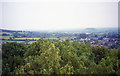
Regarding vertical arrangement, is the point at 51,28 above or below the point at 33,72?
above

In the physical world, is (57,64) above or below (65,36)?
below

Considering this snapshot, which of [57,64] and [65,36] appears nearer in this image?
[57,64]

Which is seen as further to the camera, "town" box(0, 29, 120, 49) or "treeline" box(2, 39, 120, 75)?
"town" box(0, 29, 120, 49)

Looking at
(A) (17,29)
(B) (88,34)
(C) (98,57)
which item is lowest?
(C) (98,57)

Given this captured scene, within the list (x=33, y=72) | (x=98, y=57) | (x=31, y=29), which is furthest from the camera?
(x=31, y=29)

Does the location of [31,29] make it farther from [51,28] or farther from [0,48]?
[0,48]

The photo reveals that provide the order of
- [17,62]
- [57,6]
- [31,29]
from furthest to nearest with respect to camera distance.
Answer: [31,29] → [57,6] → [17,62]

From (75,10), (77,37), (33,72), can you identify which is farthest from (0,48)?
(75,10)

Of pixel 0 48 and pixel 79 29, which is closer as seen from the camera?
pixel 0 48

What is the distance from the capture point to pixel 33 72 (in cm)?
629

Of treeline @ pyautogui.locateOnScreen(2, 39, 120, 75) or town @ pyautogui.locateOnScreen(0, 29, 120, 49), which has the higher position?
town @ pyautogui.locateOnScreen(0, 29, 120, 49)

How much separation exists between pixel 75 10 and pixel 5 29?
34.4 ft

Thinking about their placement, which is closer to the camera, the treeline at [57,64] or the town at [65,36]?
the treeline at [57,64]

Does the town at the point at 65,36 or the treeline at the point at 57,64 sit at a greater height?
the town at the point at 65,36
